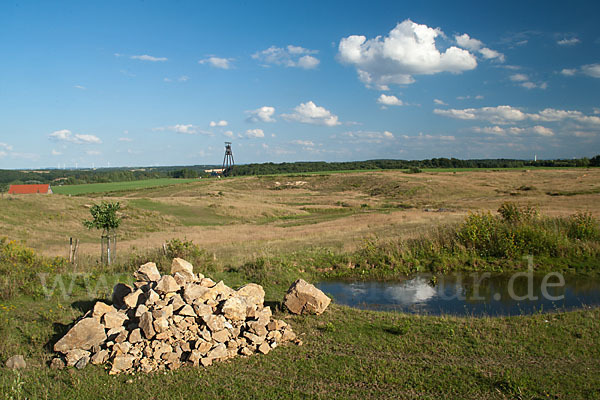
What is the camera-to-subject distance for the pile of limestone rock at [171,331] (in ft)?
25.8

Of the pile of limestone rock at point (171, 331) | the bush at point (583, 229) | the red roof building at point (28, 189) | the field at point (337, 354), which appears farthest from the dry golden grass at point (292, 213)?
the red roof building at point (28, 189)

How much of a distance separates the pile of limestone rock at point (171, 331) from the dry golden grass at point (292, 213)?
8347mm

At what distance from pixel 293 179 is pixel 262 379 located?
353ft

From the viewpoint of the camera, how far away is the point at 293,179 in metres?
115

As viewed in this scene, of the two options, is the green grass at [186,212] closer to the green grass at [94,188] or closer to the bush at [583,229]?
the bush at [583,229]

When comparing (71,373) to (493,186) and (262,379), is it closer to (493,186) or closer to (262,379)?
(262,379)

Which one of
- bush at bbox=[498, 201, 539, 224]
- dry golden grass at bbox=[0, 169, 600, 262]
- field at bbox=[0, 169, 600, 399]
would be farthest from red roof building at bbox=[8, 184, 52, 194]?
bush at bbox=[498, 201, 539, 224]

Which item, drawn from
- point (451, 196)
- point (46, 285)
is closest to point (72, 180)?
point (451, 196)

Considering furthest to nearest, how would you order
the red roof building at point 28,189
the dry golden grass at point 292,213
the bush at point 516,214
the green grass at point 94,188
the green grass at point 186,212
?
the green grass at point 94,188
the red roof building at point 28,189
the green grass at point 186,212
the dry golden grass at point 292,213
the bush at point 516,214

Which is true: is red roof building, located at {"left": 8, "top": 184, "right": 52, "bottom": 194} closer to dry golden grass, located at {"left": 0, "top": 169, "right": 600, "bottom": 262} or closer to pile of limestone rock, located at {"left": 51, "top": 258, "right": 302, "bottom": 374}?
dry golden grass, located at {"left": 0, "top": 169, "right": 600, "bottom": 262}

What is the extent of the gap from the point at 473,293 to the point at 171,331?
10.2 meters

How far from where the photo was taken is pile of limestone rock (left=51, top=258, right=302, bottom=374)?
7.88 meters

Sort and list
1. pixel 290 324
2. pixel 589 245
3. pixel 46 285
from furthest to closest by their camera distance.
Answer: pixel 589 245
pixel 46 285
pixel 290 324

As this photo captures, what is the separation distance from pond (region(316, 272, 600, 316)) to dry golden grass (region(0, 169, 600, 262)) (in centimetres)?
456
